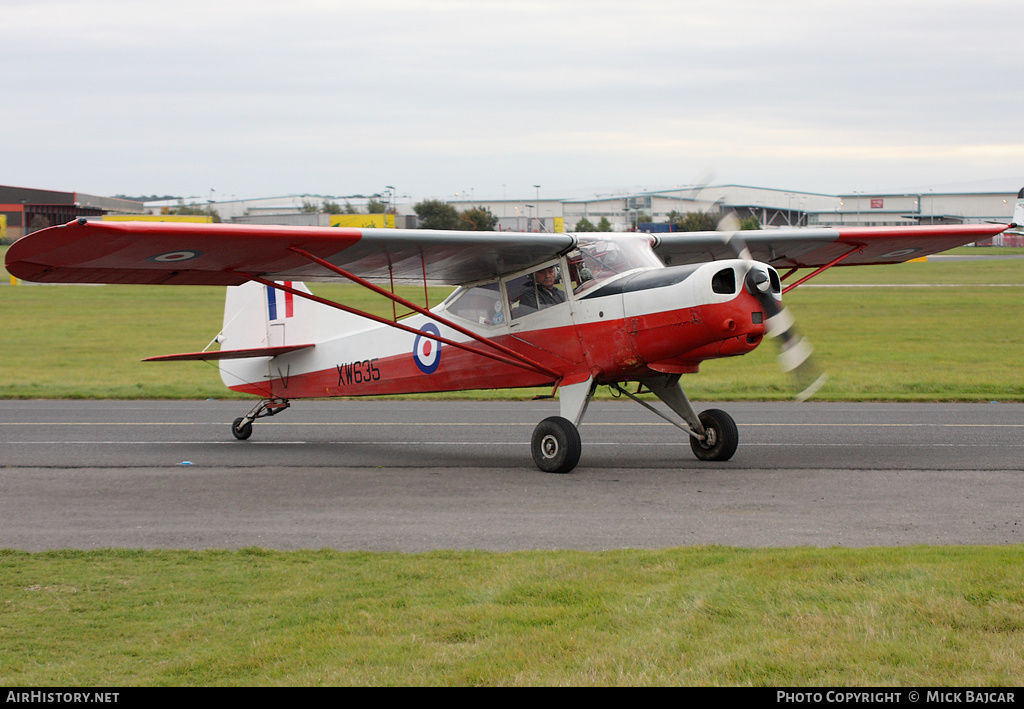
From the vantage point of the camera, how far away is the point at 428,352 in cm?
1294

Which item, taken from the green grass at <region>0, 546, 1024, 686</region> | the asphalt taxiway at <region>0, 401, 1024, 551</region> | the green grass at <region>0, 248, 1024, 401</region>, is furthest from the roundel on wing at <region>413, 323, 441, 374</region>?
the green grass at <region>0, 248, 1024, 401</region>

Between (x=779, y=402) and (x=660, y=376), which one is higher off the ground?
(x=660, y=376)

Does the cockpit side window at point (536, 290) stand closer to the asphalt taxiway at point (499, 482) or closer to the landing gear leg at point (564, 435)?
the landing gear leg at point (564, 435)

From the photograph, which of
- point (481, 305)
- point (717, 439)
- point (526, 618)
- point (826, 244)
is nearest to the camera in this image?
point (526, 618)

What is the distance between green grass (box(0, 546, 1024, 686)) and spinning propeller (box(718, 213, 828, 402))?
3.55m

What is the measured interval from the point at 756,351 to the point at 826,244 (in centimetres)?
1335

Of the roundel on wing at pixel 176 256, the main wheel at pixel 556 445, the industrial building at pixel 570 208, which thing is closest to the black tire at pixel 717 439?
the main wheel at pixel 556 445

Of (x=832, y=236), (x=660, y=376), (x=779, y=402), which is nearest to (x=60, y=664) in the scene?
(x=660, y=376)

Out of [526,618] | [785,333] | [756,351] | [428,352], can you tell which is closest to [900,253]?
[785,333]

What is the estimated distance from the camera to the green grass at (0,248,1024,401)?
19.7 metres

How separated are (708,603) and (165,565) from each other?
3.92 metres

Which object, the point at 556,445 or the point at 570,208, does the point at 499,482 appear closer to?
the point at 556,445
